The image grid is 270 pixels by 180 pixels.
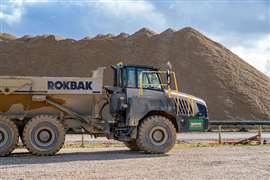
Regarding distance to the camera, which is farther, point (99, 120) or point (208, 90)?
point (208, 90)

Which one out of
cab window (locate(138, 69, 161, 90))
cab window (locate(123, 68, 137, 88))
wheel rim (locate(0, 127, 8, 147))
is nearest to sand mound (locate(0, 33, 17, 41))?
cab window (locate(123, 68, 137, 88))

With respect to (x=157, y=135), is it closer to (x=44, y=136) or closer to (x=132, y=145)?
(x=132, y=145)

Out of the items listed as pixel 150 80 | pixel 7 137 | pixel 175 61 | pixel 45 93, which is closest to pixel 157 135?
pixel 150 80

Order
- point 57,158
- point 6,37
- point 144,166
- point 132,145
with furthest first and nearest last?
point 6,37
point 132,145
point 57,158
point 144,166

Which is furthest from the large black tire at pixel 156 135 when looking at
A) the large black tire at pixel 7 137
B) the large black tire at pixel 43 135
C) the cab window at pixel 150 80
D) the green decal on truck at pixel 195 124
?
the large black tire at pixel 7 137

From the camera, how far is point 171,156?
1462 centimetres

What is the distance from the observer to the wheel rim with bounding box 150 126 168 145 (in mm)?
Result: 15609

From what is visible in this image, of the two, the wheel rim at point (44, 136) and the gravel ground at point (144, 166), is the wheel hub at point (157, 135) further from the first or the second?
the wheel rim at point (44, 136)

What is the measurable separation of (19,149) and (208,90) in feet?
124

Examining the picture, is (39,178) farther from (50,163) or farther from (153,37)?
(153,37)

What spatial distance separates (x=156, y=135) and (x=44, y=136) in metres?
3.54

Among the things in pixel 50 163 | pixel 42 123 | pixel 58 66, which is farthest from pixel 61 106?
pixel 58 66

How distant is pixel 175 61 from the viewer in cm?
5956

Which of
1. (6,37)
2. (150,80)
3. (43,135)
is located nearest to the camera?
(43,135)
